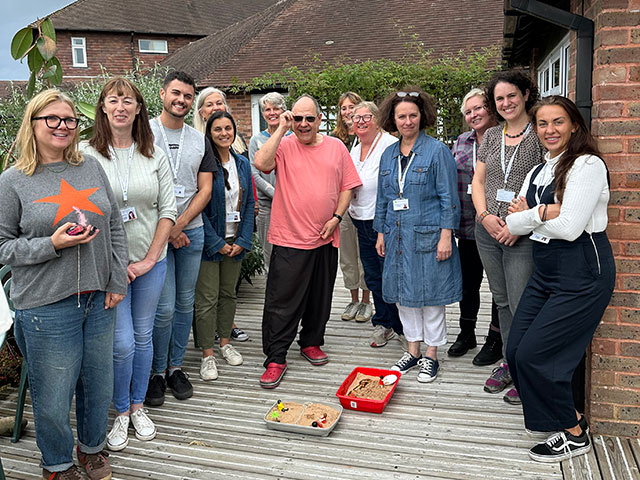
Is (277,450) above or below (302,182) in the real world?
below

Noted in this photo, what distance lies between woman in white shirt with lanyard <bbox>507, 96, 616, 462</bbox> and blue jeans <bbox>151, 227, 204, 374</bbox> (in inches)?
81.5

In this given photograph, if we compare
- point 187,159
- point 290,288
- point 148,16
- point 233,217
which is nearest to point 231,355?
point 290,288

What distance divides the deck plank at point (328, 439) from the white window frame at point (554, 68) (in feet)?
8.00

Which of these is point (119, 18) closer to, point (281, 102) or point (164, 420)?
point (281, 102)

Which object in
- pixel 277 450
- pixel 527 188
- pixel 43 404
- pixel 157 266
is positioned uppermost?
pixel 527 188

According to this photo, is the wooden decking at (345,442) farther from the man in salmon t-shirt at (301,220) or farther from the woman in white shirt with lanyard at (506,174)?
the woman in white shirt with lanyard at (506,174)

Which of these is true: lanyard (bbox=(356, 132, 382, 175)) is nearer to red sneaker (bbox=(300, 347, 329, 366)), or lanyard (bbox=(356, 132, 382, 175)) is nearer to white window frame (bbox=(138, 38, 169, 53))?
red sneaker (bbox=(300, 347, 329, 366))

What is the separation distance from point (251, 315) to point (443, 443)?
3151 mm

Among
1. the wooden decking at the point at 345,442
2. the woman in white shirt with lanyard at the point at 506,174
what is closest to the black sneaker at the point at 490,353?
the wooden decking at the point at 345,442

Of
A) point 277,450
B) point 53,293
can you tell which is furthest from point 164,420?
point 53,293

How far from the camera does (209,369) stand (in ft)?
15.0

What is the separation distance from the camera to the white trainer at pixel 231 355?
190 inches

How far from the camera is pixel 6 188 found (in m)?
2.65

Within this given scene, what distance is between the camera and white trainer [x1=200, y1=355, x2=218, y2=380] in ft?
14.8
